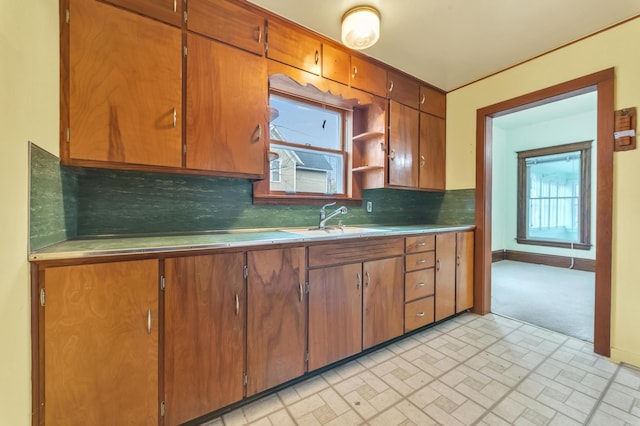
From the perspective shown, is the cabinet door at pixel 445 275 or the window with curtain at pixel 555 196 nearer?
the cabinet door at pixel 445 275

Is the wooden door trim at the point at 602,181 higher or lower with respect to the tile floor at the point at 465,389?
higher

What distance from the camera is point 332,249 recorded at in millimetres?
1709

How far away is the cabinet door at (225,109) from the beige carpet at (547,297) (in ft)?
9.81

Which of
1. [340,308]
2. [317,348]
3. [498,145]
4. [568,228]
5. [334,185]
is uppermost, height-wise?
[498,145]

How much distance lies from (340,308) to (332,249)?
411mm

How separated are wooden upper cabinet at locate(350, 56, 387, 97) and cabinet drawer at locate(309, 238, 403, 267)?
1357 mm

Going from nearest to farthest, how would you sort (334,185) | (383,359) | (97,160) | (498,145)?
(97,160), (383,359), (334,185), (498,145)

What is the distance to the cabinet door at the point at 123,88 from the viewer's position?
4.12 feet

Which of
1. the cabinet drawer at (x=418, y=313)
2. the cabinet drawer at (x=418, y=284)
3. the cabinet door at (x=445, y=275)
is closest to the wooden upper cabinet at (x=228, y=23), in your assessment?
the cabinet drawer at (x=418, y=284)

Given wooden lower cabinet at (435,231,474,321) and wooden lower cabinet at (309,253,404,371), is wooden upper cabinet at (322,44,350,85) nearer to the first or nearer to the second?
wooden lower cabinet at (309,253,404,371)

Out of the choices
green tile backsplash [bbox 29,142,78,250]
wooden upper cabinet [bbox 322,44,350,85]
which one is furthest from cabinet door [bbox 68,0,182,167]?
wooden upper cabinet [bbox 322,44,350,85]

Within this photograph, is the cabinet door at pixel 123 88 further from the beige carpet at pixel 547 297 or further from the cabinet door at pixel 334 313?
the beige carpet at pixel 547 297

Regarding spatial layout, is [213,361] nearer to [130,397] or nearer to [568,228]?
[130,397]

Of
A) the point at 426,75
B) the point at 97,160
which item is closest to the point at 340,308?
the point at 97,160
